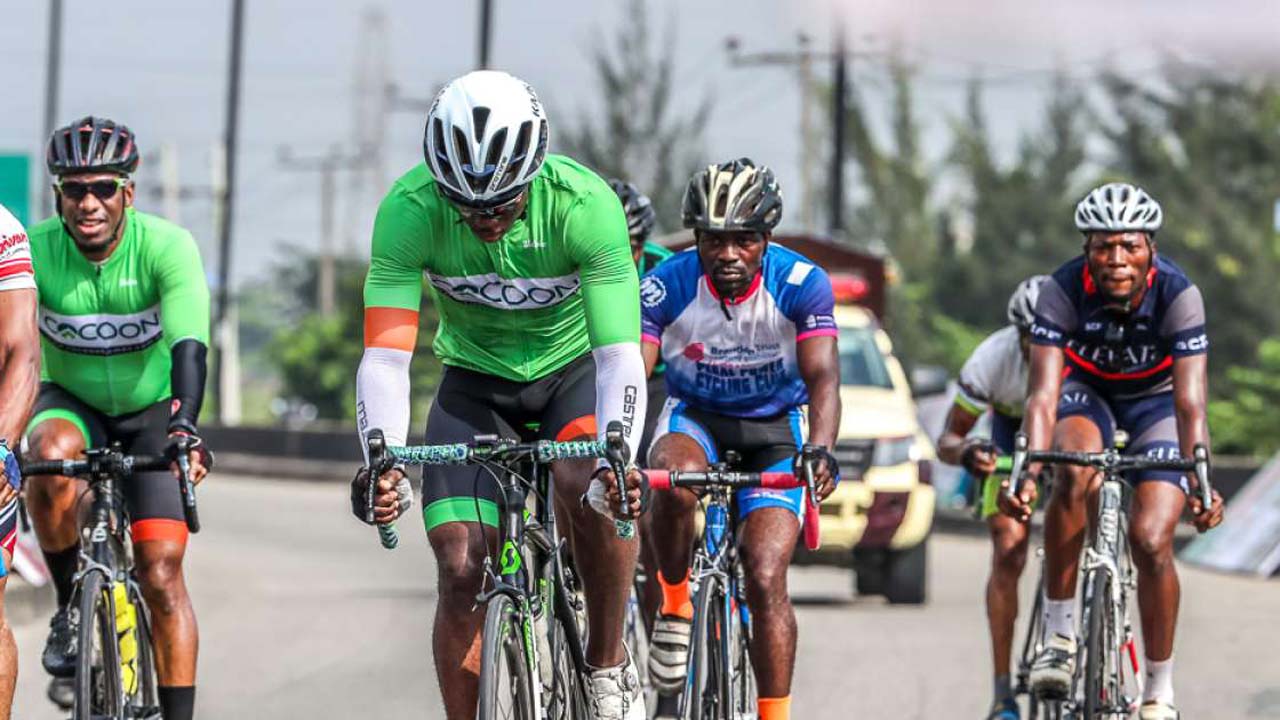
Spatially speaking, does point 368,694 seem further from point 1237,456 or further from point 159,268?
point 1237,456

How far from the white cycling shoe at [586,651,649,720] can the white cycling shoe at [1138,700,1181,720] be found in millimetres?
2217

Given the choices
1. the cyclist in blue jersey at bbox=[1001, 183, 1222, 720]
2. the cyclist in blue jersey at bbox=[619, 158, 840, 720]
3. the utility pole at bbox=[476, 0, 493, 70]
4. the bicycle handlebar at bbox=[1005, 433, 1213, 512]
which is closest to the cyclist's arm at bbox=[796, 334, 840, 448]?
the cyclist in blue jersey at bbox=[619, 158, 840, 720]

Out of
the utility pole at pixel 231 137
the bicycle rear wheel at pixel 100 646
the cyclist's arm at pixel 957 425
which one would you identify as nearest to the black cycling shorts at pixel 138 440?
the bicycle rear wheel at pixel 100 646

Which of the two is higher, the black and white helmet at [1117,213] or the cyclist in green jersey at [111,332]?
the black and white helmet at [1117,213]

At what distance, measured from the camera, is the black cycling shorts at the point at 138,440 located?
8367 millimetres

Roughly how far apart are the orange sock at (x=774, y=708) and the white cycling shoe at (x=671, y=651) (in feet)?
2.30

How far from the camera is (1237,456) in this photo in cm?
3381

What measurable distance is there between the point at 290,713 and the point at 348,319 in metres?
49.7

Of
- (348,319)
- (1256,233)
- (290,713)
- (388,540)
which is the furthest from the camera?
(348,319)

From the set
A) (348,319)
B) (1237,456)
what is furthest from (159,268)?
→ (348,319)

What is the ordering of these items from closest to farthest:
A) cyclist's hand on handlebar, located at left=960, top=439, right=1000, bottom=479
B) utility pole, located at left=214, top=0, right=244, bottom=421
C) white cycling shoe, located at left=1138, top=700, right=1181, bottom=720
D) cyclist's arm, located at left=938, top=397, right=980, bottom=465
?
white cycling shoe, located at left=1138, top=700, right=1181, bottom=720 < cyclist's hand on handlebar, located at left=960, top=439, right=1000, bottom=479 < cyclist's arm, located at left=938, top=397, right=980, bottom=465 < utility pole, located at left=214, top=0, right=244, bottom=421

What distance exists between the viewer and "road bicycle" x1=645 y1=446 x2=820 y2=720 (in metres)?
7.56

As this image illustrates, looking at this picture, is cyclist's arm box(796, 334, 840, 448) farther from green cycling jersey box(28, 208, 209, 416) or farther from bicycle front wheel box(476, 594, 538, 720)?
green cycling jersey box(28, 208, 209, 416)

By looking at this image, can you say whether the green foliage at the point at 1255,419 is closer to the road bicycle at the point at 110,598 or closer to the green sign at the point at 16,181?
the green sign at the point at 16,181
